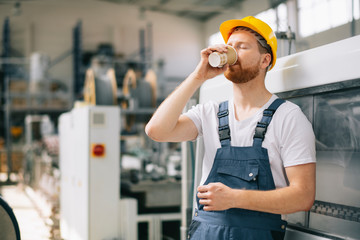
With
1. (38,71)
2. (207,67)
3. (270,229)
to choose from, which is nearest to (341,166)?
(270,229)

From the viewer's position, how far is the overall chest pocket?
137cm

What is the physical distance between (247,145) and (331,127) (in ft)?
0.98

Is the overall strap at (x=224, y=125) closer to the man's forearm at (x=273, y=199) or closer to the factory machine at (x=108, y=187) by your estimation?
the man's forearm at (x=273, y=199)

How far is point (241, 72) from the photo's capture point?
153cm

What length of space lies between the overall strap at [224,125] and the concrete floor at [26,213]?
8.68ft

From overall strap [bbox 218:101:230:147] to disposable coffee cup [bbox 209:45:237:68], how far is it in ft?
0.62

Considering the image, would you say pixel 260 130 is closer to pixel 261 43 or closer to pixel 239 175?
pixel 239 175

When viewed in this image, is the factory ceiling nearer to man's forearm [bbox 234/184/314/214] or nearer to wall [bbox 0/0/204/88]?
wall [bbox 0/0/204/88]

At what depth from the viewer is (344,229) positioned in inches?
52.2

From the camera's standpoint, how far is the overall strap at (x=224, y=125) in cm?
151

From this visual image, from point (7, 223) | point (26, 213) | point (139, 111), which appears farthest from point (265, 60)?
point (26, 213)

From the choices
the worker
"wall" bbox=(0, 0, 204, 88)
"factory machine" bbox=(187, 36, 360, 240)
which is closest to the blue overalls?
the worker

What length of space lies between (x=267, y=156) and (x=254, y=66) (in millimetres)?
361

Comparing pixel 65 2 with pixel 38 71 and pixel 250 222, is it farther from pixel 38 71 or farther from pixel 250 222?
pixel 250 222
